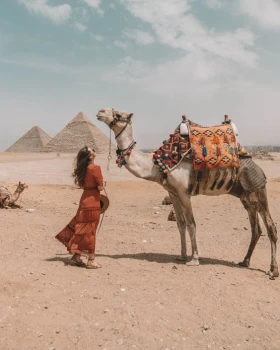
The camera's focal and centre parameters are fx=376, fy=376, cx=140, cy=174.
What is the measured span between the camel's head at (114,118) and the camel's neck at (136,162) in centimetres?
12

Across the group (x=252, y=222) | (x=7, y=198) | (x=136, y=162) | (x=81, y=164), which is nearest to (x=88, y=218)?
(x=81, y=164)

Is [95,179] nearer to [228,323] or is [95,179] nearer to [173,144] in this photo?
[173,144]

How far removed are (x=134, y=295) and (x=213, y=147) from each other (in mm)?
2462

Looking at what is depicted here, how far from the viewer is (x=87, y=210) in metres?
5.55

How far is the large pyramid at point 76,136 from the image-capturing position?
128 metres

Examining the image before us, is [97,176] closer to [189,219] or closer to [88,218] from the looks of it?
[88,218]

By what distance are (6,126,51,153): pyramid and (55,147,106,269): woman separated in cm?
13105

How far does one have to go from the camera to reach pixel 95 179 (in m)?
5.49

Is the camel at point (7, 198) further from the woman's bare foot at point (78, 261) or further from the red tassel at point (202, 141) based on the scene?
the red tassel at point (202, 141)

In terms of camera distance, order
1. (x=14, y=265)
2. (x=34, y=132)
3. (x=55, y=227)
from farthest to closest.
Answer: (x=34, y=132), (x=55, y=227), (x=14, y=265)

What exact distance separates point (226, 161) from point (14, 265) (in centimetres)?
343

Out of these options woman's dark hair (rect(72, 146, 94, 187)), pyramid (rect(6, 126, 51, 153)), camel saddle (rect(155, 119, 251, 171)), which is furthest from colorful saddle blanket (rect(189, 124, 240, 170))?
pyramid (rect(6, 126, 51, 153))

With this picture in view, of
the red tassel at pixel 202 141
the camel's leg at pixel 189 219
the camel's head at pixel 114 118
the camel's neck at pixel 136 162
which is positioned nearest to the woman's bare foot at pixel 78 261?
the camel's neck at pixel 136 162

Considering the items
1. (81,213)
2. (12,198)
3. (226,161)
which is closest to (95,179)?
(81,213)
